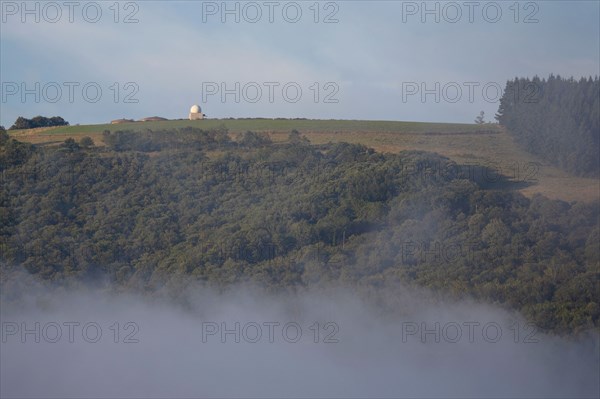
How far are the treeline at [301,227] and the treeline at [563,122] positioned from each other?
255 cm

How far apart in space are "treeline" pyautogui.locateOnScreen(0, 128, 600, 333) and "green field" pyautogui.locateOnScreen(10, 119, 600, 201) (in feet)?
4.15

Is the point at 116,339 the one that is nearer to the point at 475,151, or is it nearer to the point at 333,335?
the point at 333,335

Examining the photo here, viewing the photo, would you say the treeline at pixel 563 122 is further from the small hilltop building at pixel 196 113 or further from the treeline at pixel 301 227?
the small hilltop building at pixel 196 113

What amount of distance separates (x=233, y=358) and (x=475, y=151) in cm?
1559

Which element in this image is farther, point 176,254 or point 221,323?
point 176,254

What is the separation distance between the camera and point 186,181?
34375mm

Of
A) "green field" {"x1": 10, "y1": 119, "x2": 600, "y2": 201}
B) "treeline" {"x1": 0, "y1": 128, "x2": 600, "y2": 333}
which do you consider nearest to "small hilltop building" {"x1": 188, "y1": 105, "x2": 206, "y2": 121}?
"green field" {"x1": 10, "y1": 119, "x2": 600, "y2": 201}

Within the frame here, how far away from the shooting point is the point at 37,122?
157 ft

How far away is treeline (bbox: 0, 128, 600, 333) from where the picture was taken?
2736cm

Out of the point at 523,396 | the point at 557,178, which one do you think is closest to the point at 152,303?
the point at 523,396

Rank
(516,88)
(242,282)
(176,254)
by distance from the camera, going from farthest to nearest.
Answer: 1. (516,88)
2. (176,254)
3. (242,282)

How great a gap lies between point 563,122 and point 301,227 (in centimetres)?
1069

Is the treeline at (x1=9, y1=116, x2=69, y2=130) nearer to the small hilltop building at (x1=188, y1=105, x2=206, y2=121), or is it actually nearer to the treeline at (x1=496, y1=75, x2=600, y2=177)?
the small hilltop building at (x1=188, y1=105, x2=206, y2=121)

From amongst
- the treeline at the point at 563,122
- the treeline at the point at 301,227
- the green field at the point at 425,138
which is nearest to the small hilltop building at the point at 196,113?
the green field at the point at 425,138
